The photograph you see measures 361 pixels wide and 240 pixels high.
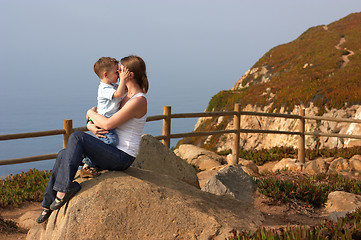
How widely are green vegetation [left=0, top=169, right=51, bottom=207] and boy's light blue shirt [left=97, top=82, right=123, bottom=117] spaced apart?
428 cm

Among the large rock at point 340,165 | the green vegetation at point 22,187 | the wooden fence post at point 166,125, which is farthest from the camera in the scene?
the large rock at point 340,165

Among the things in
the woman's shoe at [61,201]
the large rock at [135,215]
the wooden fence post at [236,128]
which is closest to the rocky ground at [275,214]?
the large rock at [135,215]

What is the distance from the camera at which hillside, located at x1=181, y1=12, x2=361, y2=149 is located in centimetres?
1975

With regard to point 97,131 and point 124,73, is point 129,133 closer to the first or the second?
point 97,131

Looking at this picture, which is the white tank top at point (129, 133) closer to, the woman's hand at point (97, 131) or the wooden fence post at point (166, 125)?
the woman's hand at point (97, 131)

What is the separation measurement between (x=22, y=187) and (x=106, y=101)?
5394 mm

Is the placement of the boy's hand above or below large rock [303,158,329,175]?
above

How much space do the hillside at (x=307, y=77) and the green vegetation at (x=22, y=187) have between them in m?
13.9

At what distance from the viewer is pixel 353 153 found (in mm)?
12250

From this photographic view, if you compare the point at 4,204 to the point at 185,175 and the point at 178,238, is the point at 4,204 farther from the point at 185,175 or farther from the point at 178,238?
the point at 178,238

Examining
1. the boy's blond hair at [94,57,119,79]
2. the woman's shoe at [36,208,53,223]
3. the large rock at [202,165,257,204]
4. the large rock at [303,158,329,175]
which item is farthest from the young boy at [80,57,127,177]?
the large rock at [303,158,329,175]

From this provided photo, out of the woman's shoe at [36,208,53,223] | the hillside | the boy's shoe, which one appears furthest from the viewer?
the hillside

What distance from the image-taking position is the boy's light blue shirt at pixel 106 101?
4062 mm

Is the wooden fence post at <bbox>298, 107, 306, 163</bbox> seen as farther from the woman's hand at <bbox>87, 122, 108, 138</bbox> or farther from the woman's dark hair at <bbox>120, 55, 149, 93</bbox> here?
the woman's hand at <bbox>87, 122, 108, 138</bbox>
